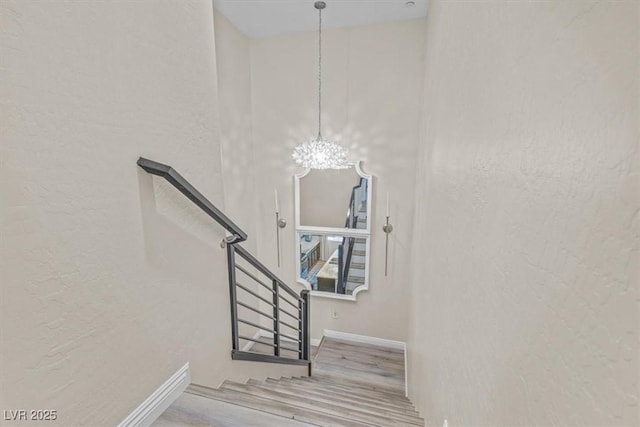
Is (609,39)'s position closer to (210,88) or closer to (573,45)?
(573,45)

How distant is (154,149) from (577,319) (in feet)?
4.48

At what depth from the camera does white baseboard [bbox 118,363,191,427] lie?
3.99 feet

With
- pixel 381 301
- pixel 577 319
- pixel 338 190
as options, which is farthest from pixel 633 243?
pixel 381 301

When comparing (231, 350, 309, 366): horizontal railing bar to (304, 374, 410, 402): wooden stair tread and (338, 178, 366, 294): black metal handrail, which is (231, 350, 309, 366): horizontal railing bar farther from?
(338, 178, 366, 294): black metal handrail

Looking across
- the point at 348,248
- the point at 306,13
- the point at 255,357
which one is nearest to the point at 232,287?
the point at 255,357

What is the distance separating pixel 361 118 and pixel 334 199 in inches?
37.0

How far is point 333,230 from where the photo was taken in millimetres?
3650

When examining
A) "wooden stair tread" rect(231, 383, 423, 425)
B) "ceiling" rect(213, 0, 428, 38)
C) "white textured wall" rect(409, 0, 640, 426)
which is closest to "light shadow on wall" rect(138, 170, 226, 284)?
"wooden stair tread" rect(231, 383, 423, 425)

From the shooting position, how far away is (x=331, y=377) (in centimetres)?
327

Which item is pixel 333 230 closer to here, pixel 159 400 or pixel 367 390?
pixel 367 390

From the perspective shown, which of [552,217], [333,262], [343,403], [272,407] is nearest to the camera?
[552,217]

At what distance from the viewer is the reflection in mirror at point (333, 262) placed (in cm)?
367

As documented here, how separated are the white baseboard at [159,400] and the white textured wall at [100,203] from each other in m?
0.03

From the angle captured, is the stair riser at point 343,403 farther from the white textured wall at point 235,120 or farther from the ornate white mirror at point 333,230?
the white textured wall at point 235,120
